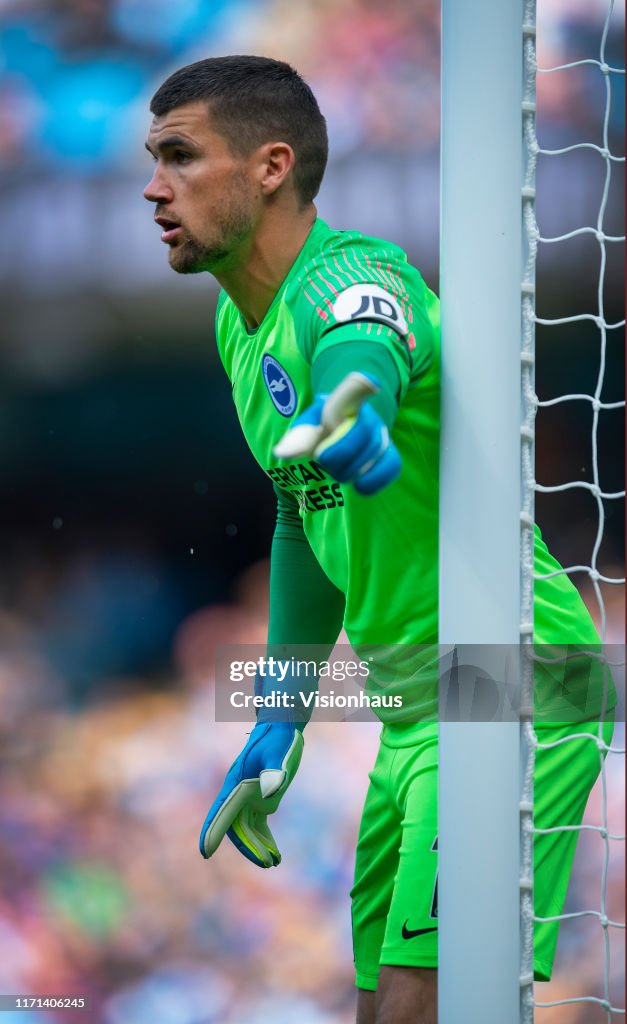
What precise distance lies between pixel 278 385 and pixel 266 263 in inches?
5.4

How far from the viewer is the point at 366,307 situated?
105 centimetres

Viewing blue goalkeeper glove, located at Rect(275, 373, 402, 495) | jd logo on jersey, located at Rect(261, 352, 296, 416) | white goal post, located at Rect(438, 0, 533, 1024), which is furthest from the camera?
jd logo on jersey, located at Rect(261, 352, 296, 416)

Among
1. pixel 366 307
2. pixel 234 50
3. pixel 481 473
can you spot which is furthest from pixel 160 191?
pixel 234 50

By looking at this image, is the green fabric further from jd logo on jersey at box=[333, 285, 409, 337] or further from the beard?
the beard

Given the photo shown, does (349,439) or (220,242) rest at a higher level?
(220,242)

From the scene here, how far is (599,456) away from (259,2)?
1117 millimetres

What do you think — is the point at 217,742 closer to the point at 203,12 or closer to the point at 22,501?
the point at 22,501

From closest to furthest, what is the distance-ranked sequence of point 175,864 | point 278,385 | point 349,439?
point 349,439 → point 278,385 → point 175,864

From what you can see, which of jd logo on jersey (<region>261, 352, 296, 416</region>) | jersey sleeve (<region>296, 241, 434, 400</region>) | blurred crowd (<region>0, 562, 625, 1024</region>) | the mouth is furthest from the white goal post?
blurred crowd (<region>0, 562, 625, 1024</region>)

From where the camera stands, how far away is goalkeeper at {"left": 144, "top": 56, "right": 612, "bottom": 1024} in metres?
1.17

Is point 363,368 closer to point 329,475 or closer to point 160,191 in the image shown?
point 329,475

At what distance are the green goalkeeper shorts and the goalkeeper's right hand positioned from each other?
11 cm

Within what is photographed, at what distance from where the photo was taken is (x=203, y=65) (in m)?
1.33

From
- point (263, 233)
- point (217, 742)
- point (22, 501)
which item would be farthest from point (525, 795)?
point (22, 501)
